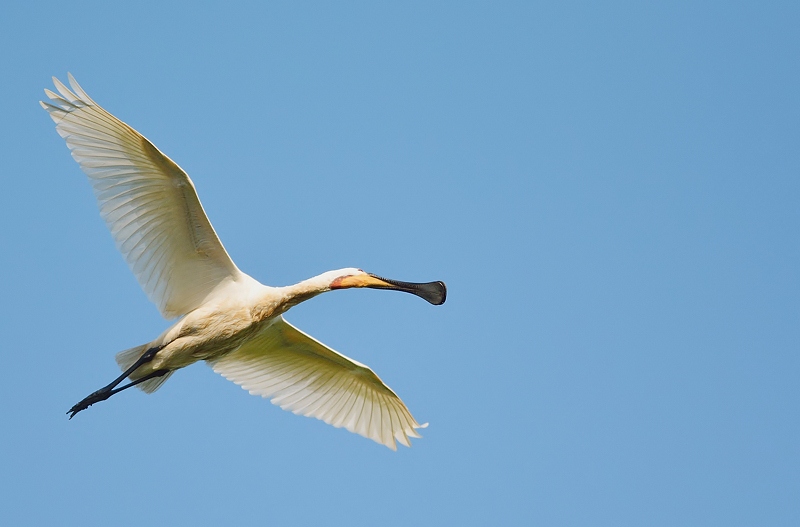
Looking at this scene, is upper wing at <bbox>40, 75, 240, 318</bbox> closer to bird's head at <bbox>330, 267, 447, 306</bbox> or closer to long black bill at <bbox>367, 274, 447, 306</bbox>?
bird's head at <bbox>330, 267, 447, 306</bbox>

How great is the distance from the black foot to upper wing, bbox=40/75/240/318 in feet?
4.38

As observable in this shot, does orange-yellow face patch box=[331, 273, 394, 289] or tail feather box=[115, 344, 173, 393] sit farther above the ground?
orange-yellow face patch box=[331, 273, 394, 289]

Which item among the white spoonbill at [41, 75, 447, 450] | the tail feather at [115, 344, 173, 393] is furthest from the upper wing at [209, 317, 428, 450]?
the tail feather at [115, 344, 173, 393]

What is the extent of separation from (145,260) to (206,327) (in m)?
1.26

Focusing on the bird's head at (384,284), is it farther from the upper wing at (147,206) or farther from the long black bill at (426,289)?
the upper wing at (147,206)

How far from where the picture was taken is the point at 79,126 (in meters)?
14.6

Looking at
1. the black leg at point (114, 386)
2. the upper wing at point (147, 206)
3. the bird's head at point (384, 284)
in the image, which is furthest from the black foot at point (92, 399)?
the bird's head at point (384, 284)

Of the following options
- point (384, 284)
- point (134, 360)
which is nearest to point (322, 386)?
point (384, 284)

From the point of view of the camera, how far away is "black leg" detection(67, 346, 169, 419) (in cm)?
1527

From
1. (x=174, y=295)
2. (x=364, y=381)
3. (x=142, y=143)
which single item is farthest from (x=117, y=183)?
(x=364, y=381)

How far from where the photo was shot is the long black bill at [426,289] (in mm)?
15695

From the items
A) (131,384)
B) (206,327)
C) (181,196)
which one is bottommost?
(131,384)

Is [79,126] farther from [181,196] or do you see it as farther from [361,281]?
[361,281]

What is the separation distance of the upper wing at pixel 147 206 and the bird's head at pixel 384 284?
1.44m
